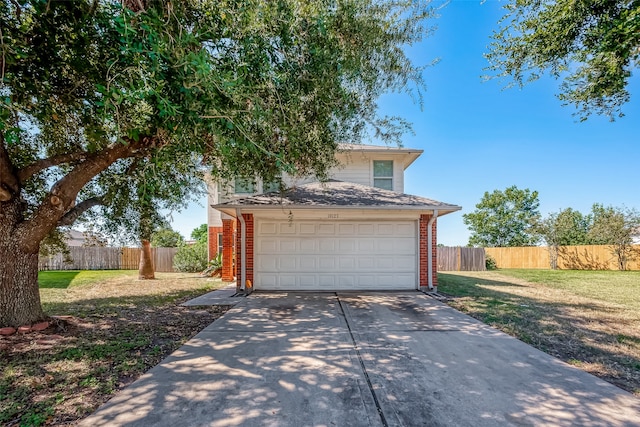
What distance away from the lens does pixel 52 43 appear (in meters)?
3.75

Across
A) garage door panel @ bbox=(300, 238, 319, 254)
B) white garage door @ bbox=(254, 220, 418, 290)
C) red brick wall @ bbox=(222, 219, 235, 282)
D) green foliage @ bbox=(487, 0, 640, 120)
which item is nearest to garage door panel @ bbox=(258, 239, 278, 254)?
white garage door @ bbox=(254, 220, 418, 290)

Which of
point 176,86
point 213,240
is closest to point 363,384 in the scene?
point 176,86

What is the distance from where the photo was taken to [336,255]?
9.12m

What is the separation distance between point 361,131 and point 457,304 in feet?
16.2

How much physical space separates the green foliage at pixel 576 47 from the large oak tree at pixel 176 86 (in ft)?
7.85

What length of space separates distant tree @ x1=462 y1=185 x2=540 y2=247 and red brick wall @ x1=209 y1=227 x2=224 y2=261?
2968 cm

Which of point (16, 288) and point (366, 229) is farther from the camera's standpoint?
point (366, 229)

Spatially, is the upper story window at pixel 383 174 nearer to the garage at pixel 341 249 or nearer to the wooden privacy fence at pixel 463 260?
the garage at pixel 341 249

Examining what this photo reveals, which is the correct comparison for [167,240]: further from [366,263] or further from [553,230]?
[553,230]

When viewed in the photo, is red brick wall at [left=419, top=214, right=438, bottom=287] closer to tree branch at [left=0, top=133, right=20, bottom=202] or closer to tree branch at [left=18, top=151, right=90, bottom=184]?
tree branch at [left=18, top=151, right=90, bottom=184]

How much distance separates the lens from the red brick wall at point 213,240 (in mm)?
13678

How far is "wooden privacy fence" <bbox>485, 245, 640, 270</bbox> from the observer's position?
18453 millimetres

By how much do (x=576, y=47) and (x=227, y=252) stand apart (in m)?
12.0

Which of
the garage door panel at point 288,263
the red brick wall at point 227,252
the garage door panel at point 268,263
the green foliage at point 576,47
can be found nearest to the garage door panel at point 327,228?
the garage door panel at point 288,263
